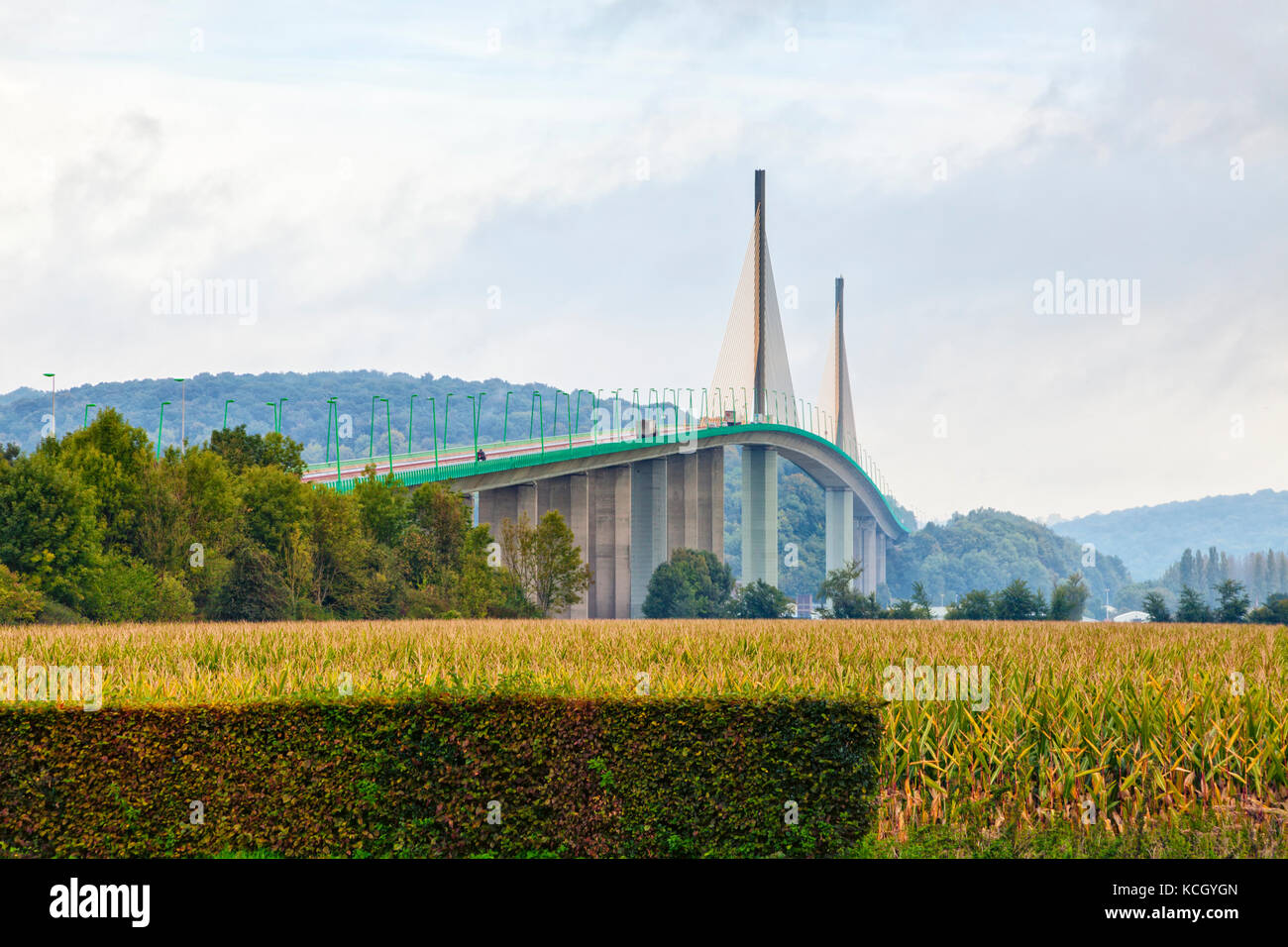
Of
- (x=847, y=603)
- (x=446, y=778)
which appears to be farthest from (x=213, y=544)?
(x=847, y=603)

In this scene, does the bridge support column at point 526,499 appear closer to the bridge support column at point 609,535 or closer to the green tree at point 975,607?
the bridge support column at point 609,535

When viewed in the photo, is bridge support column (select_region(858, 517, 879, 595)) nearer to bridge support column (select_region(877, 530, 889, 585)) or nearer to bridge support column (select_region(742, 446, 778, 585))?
bridge support column (select_region(877, 530, 889, 585))

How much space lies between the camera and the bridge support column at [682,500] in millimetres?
98812

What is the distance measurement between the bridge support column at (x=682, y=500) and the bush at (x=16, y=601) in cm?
6035

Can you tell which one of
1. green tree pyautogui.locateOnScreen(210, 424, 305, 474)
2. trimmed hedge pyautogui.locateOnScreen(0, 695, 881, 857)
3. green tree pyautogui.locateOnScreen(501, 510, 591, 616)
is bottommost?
trimmed hedge pyautogui.locateOnScreen(0, 695, 881, 857)

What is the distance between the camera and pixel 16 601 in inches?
1582

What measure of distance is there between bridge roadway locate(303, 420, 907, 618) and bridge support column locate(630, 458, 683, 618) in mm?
72

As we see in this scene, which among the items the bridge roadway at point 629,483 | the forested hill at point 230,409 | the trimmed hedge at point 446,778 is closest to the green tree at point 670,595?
the bridge roadway at point 629,483

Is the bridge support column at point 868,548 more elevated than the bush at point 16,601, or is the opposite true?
the bridge support column at point 868,548

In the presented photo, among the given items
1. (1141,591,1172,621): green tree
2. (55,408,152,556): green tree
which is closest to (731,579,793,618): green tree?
Result: (1141,591,1172,621): green tree

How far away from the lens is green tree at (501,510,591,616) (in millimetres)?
66438
